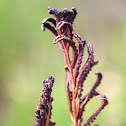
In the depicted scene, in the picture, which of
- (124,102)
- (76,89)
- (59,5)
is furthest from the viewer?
(59,5)

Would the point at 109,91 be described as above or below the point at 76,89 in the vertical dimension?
above

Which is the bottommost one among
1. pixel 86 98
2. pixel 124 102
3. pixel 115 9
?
pixel 86 98

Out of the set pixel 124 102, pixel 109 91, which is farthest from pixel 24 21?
pixel 124 102

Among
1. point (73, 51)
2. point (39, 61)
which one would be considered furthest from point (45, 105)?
point (39, 61)

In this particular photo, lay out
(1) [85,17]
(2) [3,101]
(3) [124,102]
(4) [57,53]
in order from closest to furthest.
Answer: (3) [124,102] < (2) [3,101] < (4) [57,53] < (1) [85,17]

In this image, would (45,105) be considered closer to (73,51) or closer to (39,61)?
(73,51)

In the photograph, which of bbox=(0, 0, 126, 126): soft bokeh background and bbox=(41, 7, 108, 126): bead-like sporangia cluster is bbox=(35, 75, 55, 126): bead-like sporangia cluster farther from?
bbox=(0, 0, 126, 126): soft bokeh background

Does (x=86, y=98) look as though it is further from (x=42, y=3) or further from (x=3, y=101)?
(x=42, y=3)
